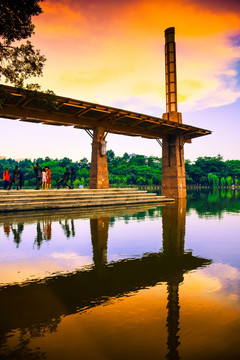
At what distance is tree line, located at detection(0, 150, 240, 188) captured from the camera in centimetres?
5880

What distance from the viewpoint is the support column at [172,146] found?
987 inches

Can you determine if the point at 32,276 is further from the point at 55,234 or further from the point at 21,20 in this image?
the point at 21,20

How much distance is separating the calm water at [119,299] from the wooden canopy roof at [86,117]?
1001 centimetres

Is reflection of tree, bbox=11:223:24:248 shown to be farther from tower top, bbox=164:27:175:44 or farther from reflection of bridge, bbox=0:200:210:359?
tower top, bbox=164:27:175:44

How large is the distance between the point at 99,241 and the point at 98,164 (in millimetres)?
12544

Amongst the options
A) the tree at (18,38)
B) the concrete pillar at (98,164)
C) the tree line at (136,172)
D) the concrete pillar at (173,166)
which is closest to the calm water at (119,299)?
the tree at (18,38)

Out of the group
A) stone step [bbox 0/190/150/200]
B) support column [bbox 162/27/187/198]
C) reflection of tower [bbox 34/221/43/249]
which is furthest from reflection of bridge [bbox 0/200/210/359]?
support column [bbox 162/27/187/198]

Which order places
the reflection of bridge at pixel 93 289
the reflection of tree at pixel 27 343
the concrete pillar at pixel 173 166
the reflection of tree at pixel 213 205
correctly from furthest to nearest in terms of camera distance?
the concrete pillar at pixel 173 166 → the reflection of tree at pixel 213 205 → the reflection of bridge at pixel 93 289 → the reflection of tree at pixel 27 343

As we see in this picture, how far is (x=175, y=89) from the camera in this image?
26922 mm

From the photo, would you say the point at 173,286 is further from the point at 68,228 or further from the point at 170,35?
the point at 170,35

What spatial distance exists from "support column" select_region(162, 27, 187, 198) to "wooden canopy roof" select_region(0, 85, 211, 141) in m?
1.28

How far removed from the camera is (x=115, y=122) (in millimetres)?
20859

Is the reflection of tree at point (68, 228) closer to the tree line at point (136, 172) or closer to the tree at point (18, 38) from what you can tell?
the tree at point (18, 38)

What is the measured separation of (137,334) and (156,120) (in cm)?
1969
